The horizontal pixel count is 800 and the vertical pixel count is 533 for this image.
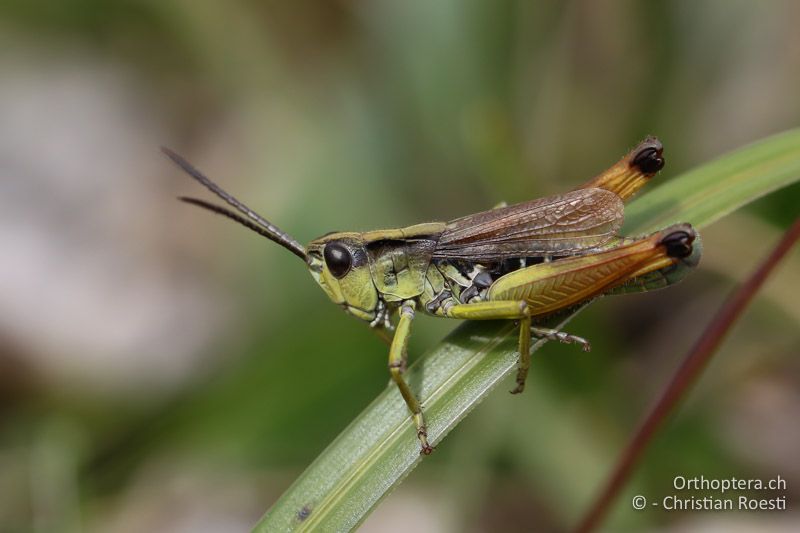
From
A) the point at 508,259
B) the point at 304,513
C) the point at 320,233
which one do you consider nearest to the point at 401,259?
the point at 508,259

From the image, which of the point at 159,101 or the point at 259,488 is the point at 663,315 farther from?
the point at 159,101

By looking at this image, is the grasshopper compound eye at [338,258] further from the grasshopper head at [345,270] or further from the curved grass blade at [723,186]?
the curved grass blade at [723,186]

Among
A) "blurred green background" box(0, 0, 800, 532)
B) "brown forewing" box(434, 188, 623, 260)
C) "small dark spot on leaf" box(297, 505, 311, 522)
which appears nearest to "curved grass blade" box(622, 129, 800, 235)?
"brown forewing" box(434, 188, 623, 260)

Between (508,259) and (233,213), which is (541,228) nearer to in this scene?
(508,259)

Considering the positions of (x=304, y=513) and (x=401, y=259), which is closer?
(x=304, y=513)

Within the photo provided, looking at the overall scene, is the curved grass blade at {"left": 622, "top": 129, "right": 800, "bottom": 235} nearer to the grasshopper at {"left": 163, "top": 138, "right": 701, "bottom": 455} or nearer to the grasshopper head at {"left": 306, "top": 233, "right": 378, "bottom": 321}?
the grasshopper at {"left": 163, "top": 138, "right": 701, "bottom": 455}

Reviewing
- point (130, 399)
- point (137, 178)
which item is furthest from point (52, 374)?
point (137, 178)
